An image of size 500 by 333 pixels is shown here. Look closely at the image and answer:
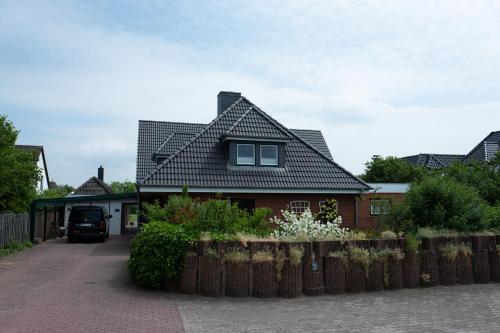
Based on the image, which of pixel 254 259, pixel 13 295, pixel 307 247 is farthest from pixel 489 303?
pixel 13 295

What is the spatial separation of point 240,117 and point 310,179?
4543 mm

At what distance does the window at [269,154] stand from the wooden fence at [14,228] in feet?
36.6

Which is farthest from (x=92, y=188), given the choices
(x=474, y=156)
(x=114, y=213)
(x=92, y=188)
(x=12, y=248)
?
(x=474, y=156)

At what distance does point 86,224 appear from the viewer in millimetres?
24750

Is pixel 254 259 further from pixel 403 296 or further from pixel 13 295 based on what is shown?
pixel 13 295

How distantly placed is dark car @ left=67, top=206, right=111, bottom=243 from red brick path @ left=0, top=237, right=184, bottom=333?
977 cm

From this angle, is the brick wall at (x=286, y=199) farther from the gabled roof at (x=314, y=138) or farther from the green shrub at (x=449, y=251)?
the green shrub at (x=449, y=251)

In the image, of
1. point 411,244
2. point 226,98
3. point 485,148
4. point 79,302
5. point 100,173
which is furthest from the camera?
point 100,173

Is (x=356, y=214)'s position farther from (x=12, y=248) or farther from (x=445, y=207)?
(x=12, y=248)

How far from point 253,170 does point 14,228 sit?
11014 mm

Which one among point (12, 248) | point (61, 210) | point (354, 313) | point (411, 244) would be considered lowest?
point (354, 313)

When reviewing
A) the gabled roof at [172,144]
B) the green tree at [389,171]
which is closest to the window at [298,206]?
the gabled roof at [172,144]

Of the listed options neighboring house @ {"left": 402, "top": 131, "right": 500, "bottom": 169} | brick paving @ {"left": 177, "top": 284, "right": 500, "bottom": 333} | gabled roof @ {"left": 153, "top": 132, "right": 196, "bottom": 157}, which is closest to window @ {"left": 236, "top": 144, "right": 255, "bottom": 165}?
gabled roof @ {"left": 153, "top": 132, "right": 196, "bottom": 157}

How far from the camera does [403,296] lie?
34.9ft
